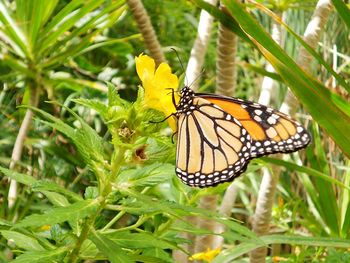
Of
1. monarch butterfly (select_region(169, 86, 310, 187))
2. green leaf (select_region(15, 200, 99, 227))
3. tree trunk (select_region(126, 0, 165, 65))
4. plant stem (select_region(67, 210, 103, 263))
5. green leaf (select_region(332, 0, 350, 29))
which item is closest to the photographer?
green leaf (select_region(15, 200, 99, 227))

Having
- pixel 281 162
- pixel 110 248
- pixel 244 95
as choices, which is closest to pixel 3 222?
pixel 110 248

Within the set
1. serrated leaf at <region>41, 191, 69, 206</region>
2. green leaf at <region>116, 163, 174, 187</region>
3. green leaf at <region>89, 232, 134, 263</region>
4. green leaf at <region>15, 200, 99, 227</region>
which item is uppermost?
green leaf at <region>116, 163, 174, 187</region>

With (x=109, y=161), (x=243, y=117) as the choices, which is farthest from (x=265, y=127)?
(x=109, y=161)

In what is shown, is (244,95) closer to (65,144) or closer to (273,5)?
(65,144)

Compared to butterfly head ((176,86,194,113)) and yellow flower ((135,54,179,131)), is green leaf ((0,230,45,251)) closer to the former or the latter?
yellow flower ((135,54,179,131))

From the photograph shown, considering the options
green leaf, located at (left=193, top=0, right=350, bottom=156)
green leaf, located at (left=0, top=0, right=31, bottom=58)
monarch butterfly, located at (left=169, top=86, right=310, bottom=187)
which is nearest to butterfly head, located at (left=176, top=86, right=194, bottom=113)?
monarch butterfly, located at (left=169, top=86, right=310, bottom=187)

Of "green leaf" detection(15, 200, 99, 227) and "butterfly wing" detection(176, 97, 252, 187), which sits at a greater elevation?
"butterfly wing" detection(176, 97, 252, 187)

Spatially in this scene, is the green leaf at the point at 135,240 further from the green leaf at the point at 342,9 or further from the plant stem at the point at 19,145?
the plant stem at the point at 19,145

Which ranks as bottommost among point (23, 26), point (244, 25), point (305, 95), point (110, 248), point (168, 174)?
point (110, 248)
